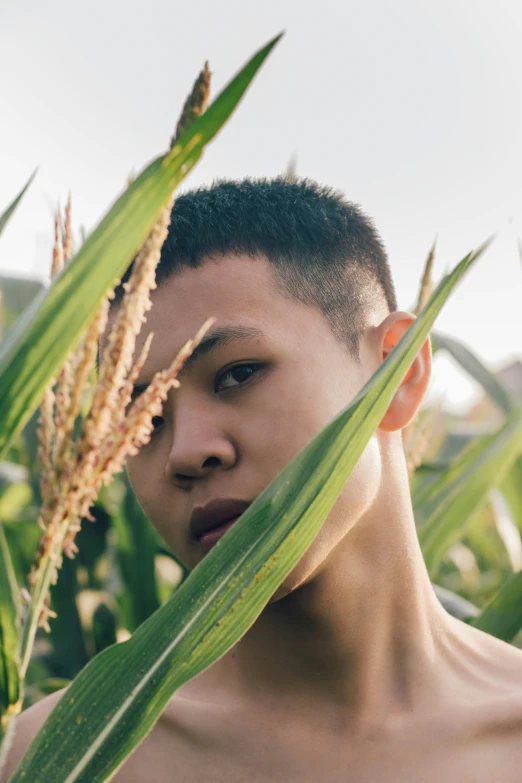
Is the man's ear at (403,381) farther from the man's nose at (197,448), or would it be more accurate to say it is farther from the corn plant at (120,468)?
the corn plant at (120,468)

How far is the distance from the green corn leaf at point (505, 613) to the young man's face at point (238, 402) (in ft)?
1.13

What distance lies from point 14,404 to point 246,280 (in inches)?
20.5

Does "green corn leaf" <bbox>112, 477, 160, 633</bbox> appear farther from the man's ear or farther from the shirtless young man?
the man's ear

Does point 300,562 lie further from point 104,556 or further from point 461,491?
point 104,556

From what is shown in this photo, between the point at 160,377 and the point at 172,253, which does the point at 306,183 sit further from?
the point at 160,377

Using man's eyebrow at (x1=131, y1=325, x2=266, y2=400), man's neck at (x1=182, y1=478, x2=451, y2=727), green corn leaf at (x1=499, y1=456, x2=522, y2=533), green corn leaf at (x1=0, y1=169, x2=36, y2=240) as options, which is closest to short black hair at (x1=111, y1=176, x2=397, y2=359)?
man's eyebrow at (x1=131, y1=325, x2=266, y2=400)

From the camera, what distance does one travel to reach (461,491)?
127 centimetres

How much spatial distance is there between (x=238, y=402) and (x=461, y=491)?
551 millimetres

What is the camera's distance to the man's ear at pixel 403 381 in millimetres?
1027

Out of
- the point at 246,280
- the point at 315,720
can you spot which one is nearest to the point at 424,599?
the point at 315,720

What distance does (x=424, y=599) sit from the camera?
1021 mm

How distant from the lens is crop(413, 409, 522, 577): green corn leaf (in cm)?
124

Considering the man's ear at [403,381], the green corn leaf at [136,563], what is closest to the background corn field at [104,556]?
the green corn leaf at [136,563]

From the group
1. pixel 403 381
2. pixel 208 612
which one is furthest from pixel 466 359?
pixel 208 612
